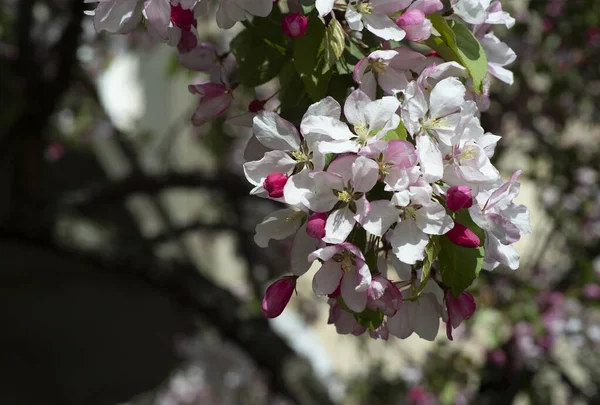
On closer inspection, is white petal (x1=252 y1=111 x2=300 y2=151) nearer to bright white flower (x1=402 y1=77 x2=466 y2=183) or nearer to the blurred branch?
bright white flower (x1=402 y1=77 x2=466 y2=183)

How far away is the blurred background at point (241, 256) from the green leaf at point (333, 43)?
1.13m

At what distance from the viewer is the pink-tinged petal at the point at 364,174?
52 centimetres

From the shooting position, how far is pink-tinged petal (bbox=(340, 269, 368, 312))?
Answer: 0.57m

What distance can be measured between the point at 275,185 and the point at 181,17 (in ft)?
0.64

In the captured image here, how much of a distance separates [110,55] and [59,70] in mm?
1246

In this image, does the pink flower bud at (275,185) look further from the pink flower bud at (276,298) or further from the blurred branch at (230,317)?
the blurred branch at (230,317)

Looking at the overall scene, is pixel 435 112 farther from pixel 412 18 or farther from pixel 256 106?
pixel 256 106

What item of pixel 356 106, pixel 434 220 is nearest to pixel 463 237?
pixel 434 220

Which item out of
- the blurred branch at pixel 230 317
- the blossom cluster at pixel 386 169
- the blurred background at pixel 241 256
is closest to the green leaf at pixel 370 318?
the blossom cluster at pixel 386 169

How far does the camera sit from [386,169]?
0.54 m

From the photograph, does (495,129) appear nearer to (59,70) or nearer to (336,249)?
(59,70)

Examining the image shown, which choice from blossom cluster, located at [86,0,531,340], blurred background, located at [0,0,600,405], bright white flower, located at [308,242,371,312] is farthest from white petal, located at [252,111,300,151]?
blurred background, located at [0,0,600,405]

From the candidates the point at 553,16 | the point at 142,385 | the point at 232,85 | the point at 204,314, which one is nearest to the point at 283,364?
the point at 204,314

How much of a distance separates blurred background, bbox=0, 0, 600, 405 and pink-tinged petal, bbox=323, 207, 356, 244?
112 cm
